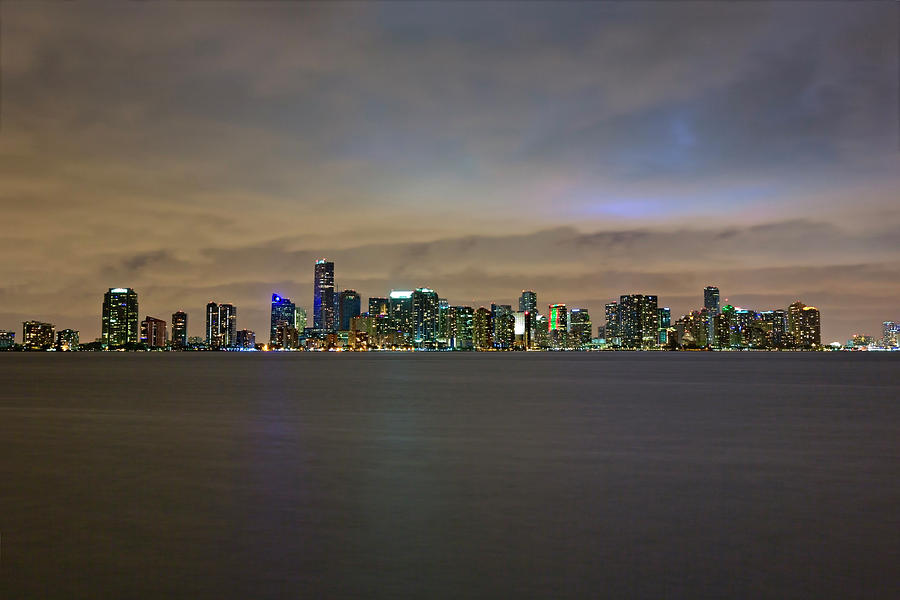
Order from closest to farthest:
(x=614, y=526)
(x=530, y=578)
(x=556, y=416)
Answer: (x=530, y=578)
(x=614, y=526)
(x=556, y=416)

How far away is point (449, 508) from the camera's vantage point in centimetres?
1834

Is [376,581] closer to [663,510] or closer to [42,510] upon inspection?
[663,510]

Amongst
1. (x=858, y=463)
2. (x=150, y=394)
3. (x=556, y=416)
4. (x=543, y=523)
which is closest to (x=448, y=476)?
(x=543, y=523)

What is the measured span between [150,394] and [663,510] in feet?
178

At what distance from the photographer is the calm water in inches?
498

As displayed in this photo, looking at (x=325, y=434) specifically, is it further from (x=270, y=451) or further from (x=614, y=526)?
(x=614, y=526)

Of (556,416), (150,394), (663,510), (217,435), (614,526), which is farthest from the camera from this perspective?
(150,394)

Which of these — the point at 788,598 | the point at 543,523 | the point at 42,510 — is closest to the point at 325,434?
the point at 42,510

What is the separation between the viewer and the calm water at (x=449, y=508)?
41.5 feet

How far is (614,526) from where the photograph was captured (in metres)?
16.4

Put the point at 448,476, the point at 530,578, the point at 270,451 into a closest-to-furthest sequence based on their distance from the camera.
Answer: the point at 530,578
the point at 448,476
the point at 270,451

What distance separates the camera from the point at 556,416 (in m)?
43.4

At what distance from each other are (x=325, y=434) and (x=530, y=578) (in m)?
22.8

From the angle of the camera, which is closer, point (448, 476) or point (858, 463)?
point (448, 476)
